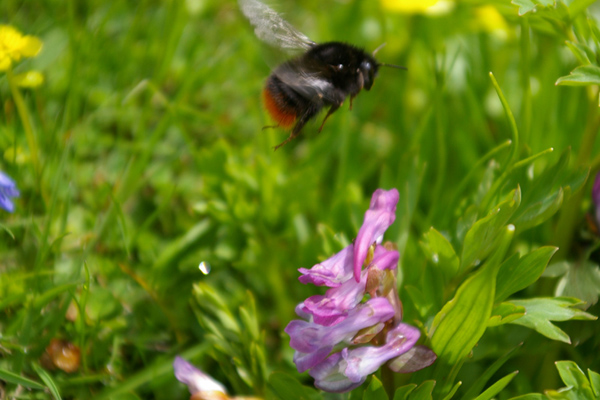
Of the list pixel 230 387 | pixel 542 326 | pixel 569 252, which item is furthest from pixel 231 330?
pixel 569 252

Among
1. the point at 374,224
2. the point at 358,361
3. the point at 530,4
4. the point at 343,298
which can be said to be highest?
the point at 530,4

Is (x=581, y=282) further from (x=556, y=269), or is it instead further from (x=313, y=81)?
(x=313, y=81)

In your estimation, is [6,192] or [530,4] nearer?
[530,4]

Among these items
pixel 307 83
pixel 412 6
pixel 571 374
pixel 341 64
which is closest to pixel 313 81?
pixel 307 83

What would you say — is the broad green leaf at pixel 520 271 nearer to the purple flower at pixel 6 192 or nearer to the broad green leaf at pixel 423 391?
the broad green leaf at pixel 423 391

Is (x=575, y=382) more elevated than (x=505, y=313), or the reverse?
(x=505, y=313)

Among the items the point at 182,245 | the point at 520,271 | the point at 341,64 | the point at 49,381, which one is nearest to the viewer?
the point at 520,271

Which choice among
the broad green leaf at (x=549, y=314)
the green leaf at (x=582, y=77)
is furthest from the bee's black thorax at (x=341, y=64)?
the broad green leaf at (x=549, y=314)

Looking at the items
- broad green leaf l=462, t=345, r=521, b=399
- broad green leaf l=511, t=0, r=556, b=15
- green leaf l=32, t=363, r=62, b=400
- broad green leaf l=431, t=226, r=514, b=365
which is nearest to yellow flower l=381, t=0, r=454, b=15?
broad green leaf l=511, t=0, r=556, b=15
